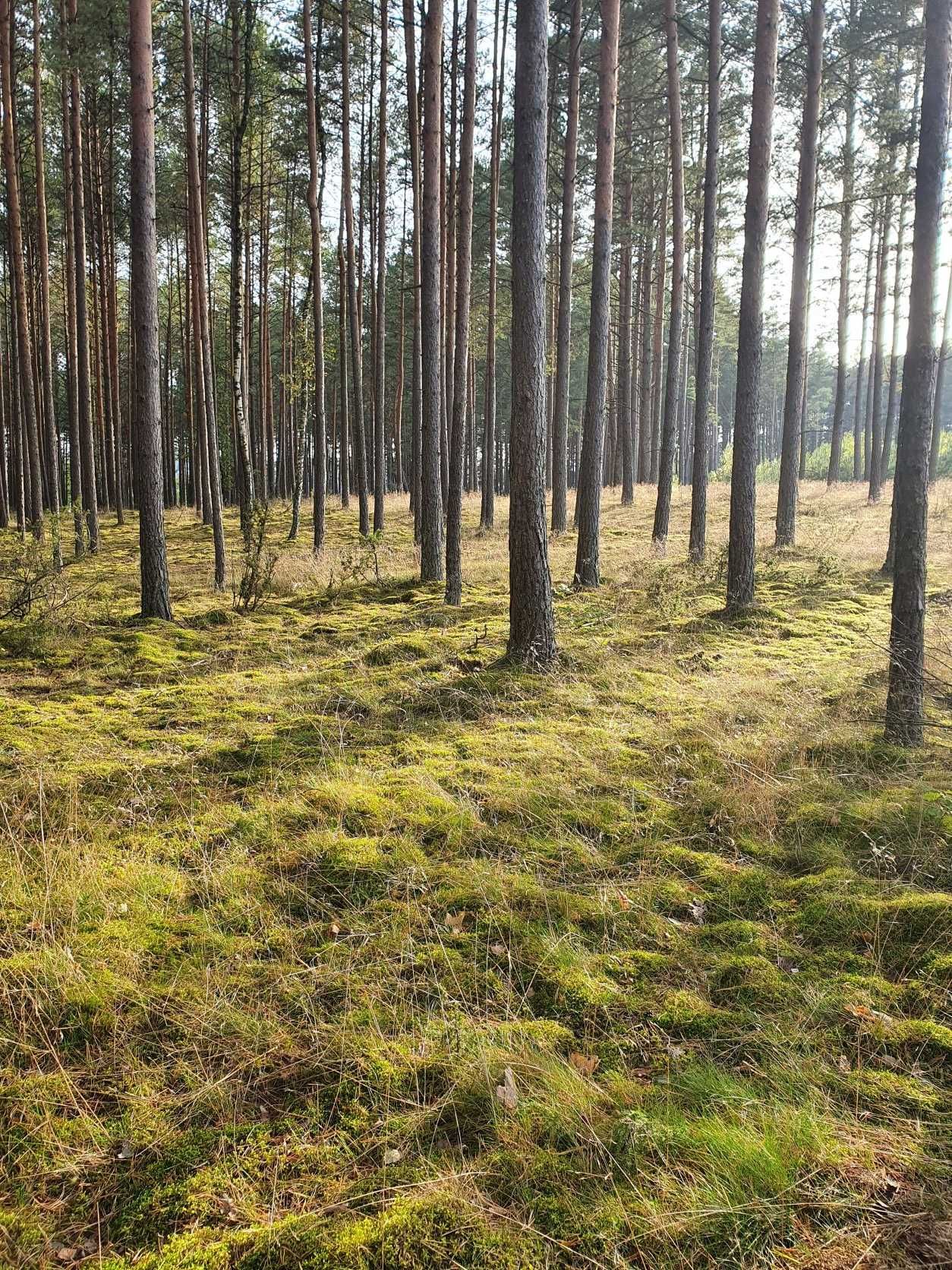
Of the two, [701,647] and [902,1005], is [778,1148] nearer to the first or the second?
[902,1005]

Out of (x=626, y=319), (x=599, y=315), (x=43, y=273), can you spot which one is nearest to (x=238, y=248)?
(x=43, y=273)

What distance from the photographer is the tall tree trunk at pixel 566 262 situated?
45.5ft

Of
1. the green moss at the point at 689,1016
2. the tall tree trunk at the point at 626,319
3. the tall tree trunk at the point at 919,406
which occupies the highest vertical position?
the tall tree trunk at the point at 626,319

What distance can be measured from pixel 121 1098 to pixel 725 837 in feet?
11.4

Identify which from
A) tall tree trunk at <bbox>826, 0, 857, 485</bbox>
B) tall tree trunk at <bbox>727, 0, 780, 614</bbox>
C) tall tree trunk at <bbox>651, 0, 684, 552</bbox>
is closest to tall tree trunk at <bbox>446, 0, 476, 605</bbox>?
tall tree trunk at <bbox>727, 0, 780, 614</bbox>

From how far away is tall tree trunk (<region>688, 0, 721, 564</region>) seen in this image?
42.1 ft

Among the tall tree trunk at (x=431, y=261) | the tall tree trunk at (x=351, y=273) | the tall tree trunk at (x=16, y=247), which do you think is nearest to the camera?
the tall tree trunk at (x=431, y=261)

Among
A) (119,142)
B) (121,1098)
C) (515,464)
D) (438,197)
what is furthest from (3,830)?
(119,142)

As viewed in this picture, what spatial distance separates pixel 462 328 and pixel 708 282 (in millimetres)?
4849

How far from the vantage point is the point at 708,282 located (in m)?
13.6

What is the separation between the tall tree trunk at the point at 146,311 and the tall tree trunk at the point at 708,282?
892 centimetres

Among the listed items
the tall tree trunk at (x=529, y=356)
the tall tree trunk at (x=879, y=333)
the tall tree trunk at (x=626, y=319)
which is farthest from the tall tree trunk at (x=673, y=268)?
the tall tree trunk at (x=879, y=333)

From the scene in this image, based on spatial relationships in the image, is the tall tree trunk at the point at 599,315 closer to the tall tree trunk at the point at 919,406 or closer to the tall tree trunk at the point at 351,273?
the tall tree trunk at the point at 919,406

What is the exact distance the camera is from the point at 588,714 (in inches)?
262
